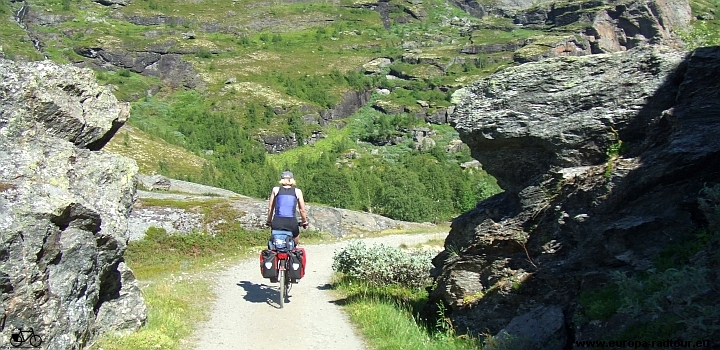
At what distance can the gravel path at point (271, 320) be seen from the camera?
348 inches

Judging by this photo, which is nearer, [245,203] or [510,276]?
[510,276]

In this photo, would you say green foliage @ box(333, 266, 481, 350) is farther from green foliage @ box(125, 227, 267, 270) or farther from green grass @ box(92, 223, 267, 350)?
green foliage @ box(125, 227, 267, 270)

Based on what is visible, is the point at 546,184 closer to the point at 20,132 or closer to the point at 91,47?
the point at 20,132

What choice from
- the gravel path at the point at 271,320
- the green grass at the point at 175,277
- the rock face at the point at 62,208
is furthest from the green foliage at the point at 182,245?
the rock face at the point at 62,208

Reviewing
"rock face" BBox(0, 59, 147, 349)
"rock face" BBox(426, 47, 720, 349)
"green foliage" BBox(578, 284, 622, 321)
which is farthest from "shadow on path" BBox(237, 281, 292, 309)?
"green foliage" BBox(578, 284, 622, 321)

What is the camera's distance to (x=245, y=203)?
28.3 metres

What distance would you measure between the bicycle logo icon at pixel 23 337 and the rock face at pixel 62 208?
0.06 meters

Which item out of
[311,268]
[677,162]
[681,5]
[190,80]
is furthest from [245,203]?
[681,5]

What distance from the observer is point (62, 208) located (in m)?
7.02

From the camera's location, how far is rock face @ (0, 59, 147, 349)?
638 centimetres

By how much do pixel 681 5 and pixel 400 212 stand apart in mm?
157253

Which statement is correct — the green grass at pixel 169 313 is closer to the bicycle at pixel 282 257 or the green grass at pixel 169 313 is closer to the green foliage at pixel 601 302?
the bicycle at pixel 282 257

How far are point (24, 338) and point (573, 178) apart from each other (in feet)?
23.9

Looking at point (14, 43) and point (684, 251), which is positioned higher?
point (684, 251)
